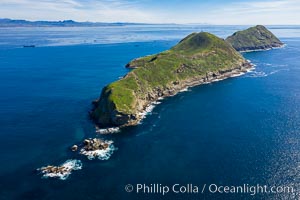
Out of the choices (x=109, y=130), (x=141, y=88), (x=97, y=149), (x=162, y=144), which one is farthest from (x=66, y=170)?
(x=141, y=88)

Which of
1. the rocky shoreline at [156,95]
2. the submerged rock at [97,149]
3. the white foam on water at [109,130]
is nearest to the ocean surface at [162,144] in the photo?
the submerged rock at [97,149]

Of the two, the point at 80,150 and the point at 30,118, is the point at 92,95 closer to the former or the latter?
the point at 30,118

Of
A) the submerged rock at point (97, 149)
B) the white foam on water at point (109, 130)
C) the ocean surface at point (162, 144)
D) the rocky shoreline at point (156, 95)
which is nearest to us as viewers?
the ocean surface at point (162, 144)

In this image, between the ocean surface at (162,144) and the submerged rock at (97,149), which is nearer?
the ocean surface at (162,144)

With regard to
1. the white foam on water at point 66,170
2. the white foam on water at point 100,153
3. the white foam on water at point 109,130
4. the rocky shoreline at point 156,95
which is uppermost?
the rocky shoreline at point 156,95

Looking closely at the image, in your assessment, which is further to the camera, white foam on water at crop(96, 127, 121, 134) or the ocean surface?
white foam on water at crop(96, 127, 121, 134)

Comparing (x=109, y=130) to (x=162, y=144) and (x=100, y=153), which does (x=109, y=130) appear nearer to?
(x=100, y=153)

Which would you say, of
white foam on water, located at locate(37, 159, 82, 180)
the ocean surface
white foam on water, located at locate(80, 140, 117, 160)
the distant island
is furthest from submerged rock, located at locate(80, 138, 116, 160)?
the distant island

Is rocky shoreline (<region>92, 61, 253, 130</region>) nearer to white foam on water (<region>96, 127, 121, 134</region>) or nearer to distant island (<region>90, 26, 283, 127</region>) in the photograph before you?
distant island (<region>90, 26, 283, 127</region>)

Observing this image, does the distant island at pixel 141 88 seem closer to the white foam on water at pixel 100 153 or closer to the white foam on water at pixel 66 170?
the white foam on water at pixel 100 153
